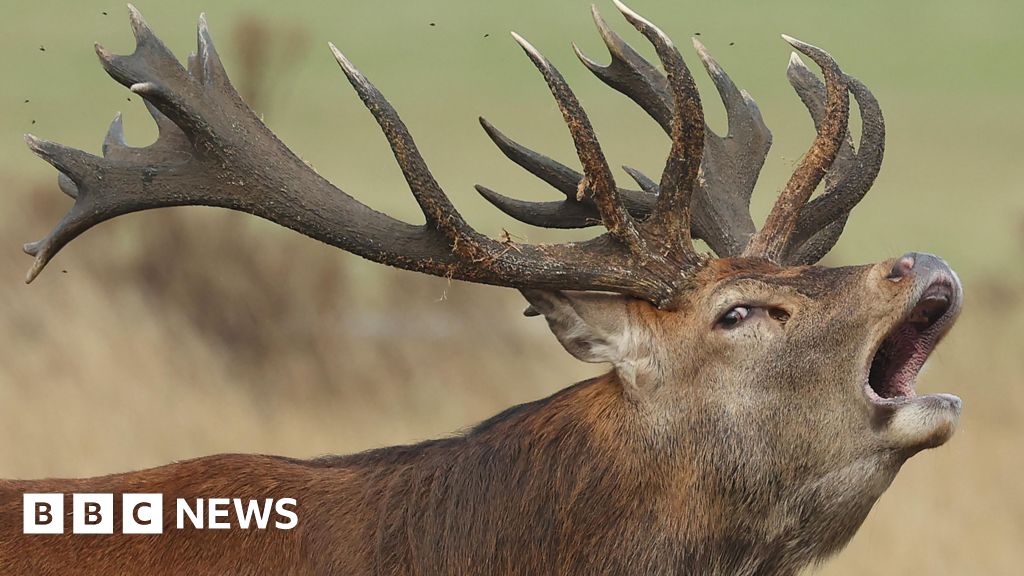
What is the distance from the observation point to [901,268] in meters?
4.69

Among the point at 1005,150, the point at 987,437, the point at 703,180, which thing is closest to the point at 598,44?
the point at 1005,150

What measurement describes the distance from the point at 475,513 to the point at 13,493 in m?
1.45

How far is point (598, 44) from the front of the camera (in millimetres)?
31609

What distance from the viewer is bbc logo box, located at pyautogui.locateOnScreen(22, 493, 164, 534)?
484cm

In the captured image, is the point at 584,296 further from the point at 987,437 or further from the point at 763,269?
the point at 987,437

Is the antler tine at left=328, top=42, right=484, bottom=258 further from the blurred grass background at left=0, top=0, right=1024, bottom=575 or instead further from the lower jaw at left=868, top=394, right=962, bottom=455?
the blurred grass background at left=0, top=0, right=1024, bottom=575

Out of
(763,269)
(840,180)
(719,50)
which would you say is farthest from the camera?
(719,50)

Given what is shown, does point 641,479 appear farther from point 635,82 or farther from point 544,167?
point 635,82

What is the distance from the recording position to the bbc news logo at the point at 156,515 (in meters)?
4.84

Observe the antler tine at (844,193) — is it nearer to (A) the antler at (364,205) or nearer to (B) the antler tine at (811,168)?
(B) the antler tine at (811,168)

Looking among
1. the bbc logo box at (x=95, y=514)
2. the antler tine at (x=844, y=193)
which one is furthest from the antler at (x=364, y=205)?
the bbc logo box at (x=95, y=514)

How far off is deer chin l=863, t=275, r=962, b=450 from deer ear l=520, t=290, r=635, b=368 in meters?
0.77

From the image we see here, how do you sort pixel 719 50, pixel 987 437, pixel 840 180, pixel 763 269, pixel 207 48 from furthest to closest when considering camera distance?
1. pixel 719 50
2. pixel 987 437
3. pixel 840 180
4. pixel 207 48
5. pixel 763 269

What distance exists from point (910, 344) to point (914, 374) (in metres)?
0.09
